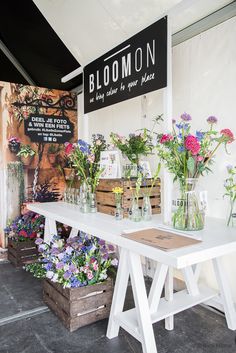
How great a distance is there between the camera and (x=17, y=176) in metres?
3.67

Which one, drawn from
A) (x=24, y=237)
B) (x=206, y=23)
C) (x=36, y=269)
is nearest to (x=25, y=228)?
(x=24, y=237)

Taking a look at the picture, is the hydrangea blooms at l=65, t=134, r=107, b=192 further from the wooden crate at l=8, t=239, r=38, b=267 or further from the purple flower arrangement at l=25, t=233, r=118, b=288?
the wooden crate at l=8, t=239, r=38, b=267

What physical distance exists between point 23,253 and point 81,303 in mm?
1516

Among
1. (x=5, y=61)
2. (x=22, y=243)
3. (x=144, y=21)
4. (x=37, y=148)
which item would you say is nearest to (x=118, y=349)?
(x=22, y=243)

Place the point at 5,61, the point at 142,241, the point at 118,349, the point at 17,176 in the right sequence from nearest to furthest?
the point at 142,241, the point at 118,349, the point at 17,176, the point at 5,61

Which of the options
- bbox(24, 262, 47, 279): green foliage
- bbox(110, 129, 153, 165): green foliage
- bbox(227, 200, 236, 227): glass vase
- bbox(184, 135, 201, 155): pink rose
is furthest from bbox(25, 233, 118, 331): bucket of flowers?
bbox(184, 135, 201, 155): pink rose

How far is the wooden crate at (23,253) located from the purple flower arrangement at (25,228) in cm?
8

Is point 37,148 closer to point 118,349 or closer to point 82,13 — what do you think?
point 82,13

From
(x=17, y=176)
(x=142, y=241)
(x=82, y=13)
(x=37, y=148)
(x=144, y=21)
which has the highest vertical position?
(x=82, y=13)

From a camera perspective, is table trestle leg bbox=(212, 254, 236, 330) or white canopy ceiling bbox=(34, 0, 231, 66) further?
white canopy ceiling bbox=(34, 0, 231, 66)

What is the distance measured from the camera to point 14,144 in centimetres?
364

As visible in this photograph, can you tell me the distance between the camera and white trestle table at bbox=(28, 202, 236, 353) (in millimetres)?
1378

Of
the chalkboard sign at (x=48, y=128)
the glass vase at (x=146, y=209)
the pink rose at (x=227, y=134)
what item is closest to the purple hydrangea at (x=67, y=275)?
the glass vase at (x=146, y=209)

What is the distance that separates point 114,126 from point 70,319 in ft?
6.54
